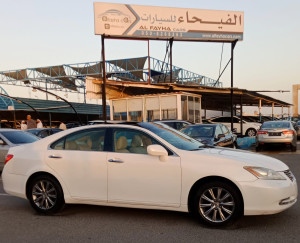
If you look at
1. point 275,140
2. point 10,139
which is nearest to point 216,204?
point 10,139

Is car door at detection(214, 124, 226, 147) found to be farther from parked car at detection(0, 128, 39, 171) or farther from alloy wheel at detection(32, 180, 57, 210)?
alloy wheel at detection(32, 180, 57, 210)

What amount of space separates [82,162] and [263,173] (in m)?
2.63

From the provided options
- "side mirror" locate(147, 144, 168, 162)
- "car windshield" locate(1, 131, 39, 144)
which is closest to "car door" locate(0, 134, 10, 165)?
"car windshield" locate(1, 131, 39, 144)

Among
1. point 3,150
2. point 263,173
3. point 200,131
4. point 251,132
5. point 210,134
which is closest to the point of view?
point 263,173

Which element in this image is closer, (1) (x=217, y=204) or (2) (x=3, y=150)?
(1) (x=217, y=204)

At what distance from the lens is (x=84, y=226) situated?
178 inches

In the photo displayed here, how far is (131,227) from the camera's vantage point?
4.43 metres

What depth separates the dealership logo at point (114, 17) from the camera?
20.6m

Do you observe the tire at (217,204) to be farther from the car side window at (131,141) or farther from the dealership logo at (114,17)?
the dealership logo at (114,17)

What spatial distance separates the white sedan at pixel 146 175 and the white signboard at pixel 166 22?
647 inches

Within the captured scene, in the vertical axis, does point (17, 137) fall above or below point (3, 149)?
above

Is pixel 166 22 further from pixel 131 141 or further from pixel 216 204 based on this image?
pixel 216 204

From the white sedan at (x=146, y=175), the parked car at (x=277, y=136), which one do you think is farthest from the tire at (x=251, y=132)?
the white sedan at (x=146, y=175)

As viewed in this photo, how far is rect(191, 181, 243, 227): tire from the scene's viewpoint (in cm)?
424
